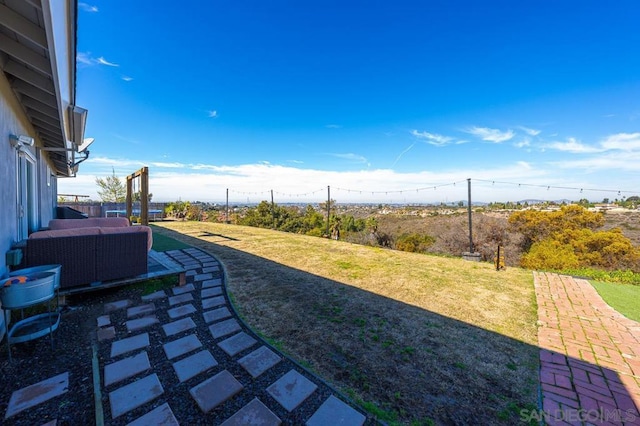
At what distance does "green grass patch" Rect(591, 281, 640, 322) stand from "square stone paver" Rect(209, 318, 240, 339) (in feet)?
15.9

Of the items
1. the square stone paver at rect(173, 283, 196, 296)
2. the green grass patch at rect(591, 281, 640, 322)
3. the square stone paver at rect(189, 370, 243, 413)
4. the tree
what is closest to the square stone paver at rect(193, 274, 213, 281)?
the square stone paver at rect(173, 283, 196, 296)

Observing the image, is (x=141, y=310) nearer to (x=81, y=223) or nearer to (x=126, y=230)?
(x=126, y=230)

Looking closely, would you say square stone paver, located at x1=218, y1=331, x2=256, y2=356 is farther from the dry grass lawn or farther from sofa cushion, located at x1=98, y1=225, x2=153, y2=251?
sofa cushion, located at x1=98, y1=225, x2=153, y2=251

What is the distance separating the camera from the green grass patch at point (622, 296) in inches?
127

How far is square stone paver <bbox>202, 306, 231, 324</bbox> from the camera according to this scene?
267cm

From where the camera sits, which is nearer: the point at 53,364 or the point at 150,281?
the point at 53,364

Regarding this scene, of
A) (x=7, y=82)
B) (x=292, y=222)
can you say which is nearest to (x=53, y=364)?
(x=7, y=82)

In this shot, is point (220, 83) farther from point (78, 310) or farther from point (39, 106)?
point (78, 310)

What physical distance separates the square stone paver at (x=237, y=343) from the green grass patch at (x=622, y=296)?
15.2 ft

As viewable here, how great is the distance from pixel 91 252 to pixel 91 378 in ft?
6.11

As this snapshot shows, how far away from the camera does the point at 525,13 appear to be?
6320mm

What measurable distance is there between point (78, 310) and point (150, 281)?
0.93 meters

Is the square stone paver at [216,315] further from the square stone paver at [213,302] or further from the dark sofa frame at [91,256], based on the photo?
the dark sofa frame at [91,256]

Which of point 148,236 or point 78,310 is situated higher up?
point 148,236
